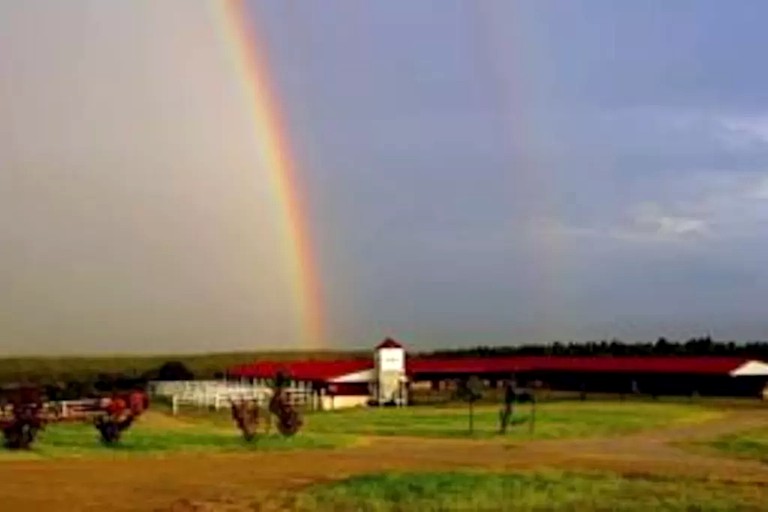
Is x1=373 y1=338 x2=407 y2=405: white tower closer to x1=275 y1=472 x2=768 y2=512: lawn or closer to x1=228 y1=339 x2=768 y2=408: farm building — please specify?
x1=228 y1=339 x2=768 y2=408: farm building

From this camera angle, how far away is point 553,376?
8925cm

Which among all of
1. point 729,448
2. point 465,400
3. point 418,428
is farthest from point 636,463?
point 465,400

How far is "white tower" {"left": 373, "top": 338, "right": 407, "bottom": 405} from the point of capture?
249 ft

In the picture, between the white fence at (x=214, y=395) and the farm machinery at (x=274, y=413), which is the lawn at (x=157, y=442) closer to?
the farm machinery at (x=274, y=413)

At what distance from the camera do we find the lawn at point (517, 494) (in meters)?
23.1

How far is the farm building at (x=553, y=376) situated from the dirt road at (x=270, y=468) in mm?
32246

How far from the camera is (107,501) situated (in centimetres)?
2427

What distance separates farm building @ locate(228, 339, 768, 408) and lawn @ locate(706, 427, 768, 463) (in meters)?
29.9

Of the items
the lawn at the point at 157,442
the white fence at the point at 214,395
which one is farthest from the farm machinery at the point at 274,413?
the white fence at the point at 214,395

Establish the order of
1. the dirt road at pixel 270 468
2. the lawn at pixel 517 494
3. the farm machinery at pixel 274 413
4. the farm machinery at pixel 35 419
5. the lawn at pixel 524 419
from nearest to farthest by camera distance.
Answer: the lawn at pixel 517 494 → the dirt road at pixel 270 468 → the farm machinery at pixel 35 419 → the farm machinery at pixel 274 413 → the lawn at pixel 524 419

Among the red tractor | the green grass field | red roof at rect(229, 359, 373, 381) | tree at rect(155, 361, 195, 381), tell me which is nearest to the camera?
the green grass field

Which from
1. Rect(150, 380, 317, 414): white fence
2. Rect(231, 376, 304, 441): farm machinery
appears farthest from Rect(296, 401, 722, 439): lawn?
Rect(231, 376, 304, 441): farm machinery

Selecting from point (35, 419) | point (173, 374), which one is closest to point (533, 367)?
point (173, 374)

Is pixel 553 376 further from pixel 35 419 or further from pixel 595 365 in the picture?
pixel 35 419
